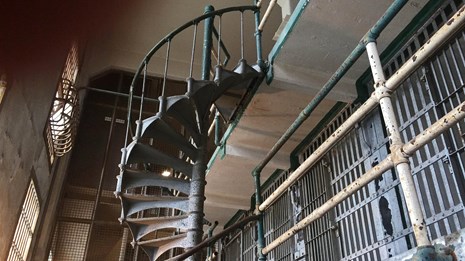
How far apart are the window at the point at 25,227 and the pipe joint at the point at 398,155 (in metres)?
6.13

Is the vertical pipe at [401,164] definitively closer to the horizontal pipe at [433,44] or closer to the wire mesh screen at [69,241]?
the horizontal pipe at [433,44]

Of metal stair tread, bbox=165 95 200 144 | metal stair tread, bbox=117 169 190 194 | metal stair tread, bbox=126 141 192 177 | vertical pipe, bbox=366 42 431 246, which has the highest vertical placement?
metal stair tread, bbox=165 95 200 144

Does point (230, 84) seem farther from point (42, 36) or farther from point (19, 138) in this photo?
point (42, 36)

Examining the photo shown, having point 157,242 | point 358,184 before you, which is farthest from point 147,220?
point 358,184

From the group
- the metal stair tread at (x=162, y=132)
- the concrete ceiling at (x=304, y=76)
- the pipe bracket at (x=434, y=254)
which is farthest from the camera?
the metal stair tread at (x=162, y=132)

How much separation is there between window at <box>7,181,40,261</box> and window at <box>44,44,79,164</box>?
0.89 metres

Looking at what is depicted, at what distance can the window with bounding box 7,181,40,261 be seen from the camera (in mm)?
6504

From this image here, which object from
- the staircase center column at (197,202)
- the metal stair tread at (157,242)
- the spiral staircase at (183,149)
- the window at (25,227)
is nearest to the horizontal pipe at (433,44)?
the spiral staircase at (183,149)

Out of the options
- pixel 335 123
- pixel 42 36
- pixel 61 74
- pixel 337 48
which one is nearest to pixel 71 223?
pixel 61 74

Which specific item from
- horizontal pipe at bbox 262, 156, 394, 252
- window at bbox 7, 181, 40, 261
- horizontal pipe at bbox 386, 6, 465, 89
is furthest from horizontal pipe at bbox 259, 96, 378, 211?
window at bbox 7, 181, 40, 261

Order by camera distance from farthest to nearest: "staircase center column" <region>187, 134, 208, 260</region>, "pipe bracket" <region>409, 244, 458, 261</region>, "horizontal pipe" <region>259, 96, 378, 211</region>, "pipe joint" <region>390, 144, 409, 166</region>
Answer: "staircase center column" <region>187, 134, 208, 260</region>
"horizontal pipe" <region>259, 96, 378, 211</region>
"pipe joint" <region>390, 144, 409, 166</region>
"pipe bracket" <region>409, 244, 458, 261</region>

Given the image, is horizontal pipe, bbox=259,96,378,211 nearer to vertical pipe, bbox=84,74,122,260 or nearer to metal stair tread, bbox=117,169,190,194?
metal stair tread, bbox=117,169,190,194

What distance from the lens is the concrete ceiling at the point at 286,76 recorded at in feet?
11.0

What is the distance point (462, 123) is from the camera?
2648 mm
